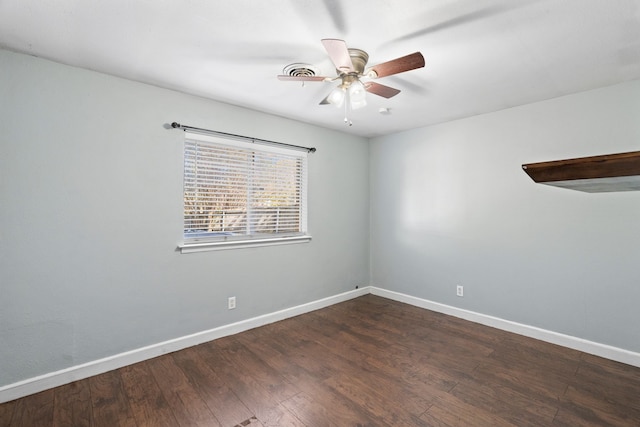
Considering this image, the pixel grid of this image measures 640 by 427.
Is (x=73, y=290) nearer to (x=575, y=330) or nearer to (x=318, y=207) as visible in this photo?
(x=318, y=207)

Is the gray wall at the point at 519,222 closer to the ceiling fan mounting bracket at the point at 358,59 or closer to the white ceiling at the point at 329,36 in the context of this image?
the white ceiling at the point at 329,36

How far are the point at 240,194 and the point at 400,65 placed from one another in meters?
2.08

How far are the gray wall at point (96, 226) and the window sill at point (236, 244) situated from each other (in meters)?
0.06

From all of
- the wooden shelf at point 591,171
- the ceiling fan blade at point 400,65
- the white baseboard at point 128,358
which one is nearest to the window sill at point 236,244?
the white baseboard at point 128,358

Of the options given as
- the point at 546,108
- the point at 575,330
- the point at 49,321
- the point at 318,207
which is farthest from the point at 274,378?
the point at 546,108

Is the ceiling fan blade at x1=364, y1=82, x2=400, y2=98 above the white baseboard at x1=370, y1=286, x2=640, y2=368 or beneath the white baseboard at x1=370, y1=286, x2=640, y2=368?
above

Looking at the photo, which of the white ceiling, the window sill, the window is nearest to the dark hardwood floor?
the window sill

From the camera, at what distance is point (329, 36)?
1897 mm

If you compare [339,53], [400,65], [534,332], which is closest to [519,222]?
[534,332]

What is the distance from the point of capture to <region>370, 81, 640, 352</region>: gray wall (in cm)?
261

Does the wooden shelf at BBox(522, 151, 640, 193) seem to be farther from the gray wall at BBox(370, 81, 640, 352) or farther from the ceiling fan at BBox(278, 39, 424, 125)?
the gray wall at BBox(370, 81, 640, 352)

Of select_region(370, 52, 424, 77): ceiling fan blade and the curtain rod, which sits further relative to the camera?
the curtain rod

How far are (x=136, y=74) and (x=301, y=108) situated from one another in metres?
1.55

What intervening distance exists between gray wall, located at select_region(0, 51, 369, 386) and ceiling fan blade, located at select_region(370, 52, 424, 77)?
1814 mm
